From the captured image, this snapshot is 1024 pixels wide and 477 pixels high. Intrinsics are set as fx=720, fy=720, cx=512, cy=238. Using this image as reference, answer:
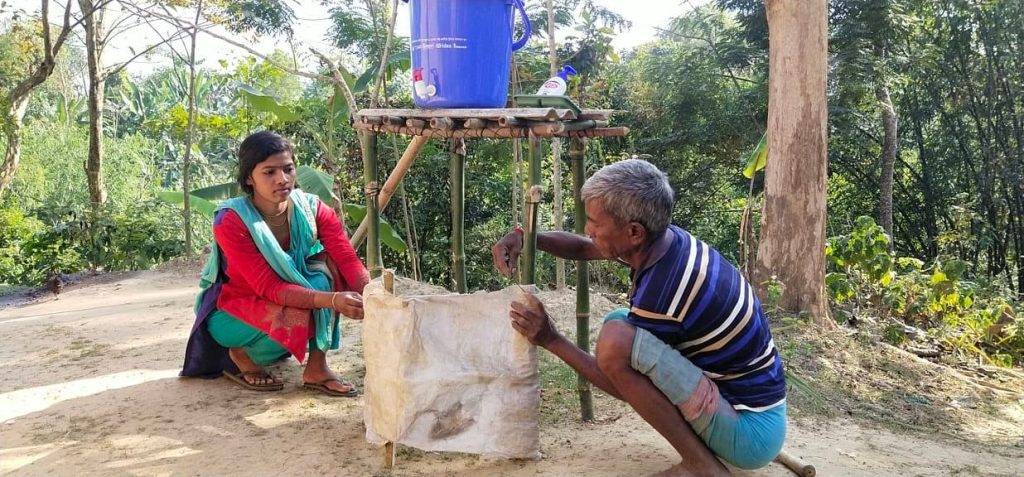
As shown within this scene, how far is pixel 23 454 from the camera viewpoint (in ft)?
→ 7.79

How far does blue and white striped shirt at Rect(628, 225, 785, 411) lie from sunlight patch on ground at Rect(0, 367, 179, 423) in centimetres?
232

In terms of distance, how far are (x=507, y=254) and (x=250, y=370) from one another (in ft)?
4.30

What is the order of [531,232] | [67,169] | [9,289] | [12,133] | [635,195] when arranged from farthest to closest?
[67,169] → [12,133] → [9,289] → [531,232] → [635,195]

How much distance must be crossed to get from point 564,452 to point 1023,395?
3.17 metres

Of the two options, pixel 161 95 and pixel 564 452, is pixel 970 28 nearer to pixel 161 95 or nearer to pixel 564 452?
pixel 564 452

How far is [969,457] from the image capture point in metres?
2.66

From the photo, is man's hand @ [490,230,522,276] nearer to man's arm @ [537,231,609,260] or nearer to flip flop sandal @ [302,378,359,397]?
man's arm @ [537,231,609,260]

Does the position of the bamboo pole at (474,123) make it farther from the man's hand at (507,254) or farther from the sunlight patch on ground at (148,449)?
the sunlight patch on ground at (148,449)

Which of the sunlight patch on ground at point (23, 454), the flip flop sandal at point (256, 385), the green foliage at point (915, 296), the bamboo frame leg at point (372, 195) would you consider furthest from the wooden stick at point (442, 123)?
the green foliage at point (915, 296)

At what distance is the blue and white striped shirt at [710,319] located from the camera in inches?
70.9

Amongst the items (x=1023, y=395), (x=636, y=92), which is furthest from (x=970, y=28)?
(x=1023, y=395)

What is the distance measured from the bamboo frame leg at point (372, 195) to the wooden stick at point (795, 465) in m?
1.46

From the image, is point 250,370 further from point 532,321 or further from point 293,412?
point 532,321

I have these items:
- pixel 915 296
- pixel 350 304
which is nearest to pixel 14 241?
pixel 350 304
